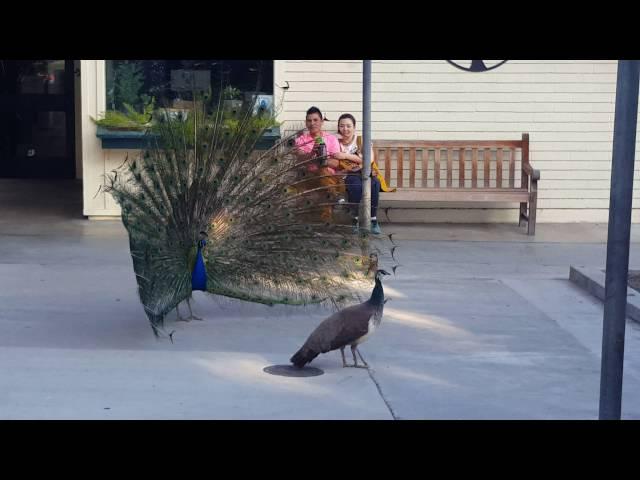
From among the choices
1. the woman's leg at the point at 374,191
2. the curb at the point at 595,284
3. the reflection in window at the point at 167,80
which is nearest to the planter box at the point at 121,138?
the reflection in window at the point at 167,80

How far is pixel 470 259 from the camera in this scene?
36.3 ft

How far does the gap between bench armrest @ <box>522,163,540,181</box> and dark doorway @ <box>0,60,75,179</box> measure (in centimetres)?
738

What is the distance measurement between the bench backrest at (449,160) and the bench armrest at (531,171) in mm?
140

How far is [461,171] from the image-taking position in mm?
12938

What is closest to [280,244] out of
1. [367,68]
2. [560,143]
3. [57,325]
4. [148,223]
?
[148,223]

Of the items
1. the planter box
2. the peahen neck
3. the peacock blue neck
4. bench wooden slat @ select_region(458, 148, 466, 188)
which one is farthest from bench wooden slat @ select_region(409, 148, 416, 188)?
the peahen neck

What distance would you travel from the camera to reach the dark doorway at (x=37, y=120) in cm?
1623

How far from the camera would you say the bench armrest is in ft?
40.4

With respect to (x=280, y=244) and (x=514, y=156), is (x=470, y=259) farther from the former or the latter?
(x=280, y=244)

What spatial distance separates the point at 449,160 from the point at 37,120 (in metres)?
7.20

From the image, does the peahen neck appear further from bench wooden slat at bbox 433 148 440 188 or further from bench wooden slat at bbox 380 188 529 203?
bench wooden slat at bbox 433 148 440 188

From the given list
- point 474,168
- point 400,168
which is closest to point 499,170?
point 474,168

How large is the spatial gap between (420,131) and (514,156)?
1.23m

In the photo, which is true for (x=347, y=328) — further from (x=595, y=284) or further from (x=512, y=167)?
(x=512, y=167)
